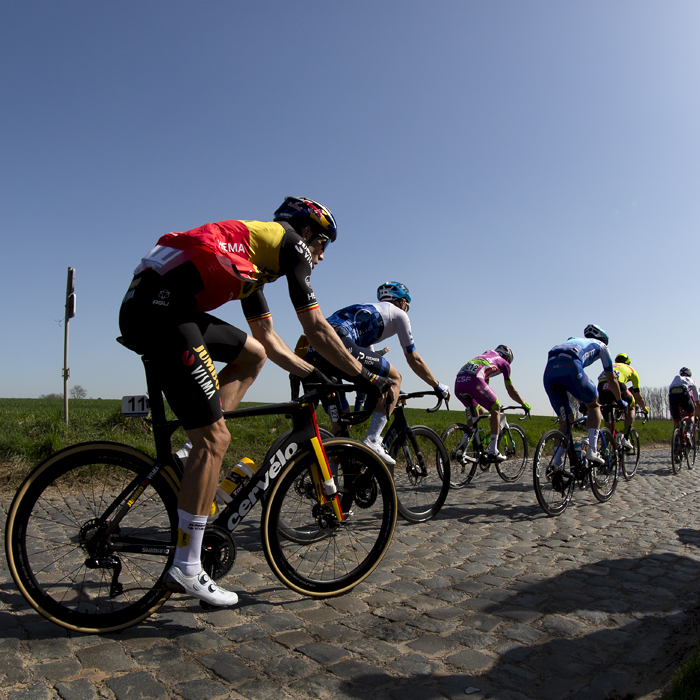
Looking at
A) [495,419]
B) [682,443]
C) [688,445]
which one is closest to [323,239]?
[495,419]

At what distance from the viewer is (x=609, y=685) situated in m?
2.47

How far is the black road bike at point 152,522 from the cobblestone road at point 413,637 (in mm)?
178

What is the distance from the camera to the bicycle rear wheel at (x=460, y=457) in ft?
28.6

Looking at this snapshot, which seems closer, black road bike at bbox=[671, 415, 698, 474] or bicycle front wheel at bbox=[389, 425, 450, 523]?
bicycle front wheel at bbox=[389, 425, 450, 523]

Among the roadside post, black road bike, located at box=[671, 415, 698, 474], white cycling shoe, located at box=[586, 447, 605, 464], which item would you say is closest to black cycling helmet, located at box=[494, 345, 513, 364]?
white cycling shoe, located at box=[586, 447, 605, 464]

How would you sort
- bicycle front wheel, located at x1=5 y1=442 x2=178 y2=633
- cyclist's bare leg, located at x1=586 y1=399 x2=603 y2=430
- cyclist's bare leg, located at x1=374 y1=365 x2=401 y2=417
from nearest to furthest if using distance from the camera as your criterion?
bicycle front wheel, located at x1=5 y1=442 x2=178 y2=633
cyclist's bare leg, located at x1=374 y1=365 x2=401 y2=417
cyclist's bare leg, located at x1=586 y1=399 x2=603 y2=430

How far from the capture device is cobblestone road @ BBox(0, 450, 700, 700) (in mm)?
2418

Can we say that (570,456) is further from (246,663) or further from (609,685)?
(246,663)

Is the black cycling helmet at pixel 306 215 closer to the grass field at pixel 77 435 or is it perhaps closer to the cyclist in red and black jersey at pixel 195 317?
the cyclist in red and black jersey at pixel 195 317

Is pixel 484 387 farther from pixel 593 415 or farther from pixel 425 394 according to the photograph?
pixel 425 394

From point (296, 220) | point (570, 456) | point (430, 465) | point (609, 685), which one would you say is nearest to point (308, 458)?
point (296, 220)

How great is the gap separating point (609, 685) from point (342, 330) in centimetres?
380

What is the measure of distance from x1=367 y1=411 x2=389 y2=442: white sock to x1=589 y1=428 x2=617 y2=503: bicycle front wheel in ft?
11.5

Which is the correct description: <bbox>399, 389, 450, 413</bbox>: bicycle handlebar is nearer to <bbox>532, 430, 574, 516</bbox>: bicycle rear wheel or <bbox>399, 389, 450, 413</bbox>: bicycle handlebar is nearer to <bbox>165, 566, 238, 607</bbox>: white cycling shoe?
<bbox>532, 430, 574, 516</bbox>: bicycle rear wheel
